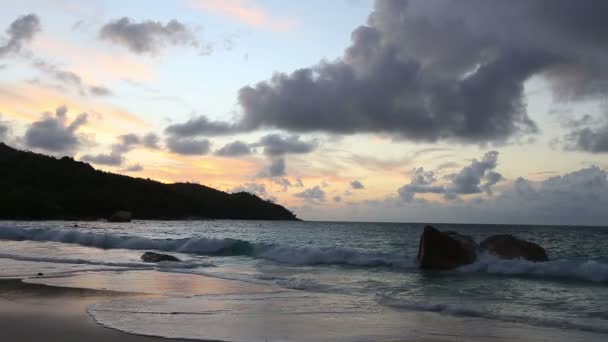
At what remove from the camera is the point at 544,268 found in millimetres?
18641

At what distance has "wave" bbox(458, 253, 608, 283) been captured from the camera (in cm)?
1723

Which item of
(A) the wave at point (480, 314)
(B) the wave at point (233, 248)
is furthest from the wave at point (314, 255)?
(A) the wave at point (480, 314)

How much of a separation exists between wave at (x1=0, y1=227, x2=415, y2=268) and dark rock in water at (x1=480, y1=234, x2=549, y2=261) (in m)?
3.34

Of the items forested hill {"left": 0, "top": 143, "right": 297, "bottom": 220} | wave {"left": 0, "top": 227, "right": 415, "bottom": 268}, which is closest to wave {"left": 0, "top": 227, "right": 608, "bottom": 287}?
wave {"left": 0, "top": 227, "right": 415, "bottom": 268}

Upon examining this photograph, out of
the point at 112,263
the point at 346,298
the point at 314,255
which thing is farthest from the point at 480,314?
the point at 112,263

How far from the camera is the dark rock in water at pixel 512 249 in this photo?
2038cm

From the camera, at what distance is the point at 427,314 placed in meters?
10.4

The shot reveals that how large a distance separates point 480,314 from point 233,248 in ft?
71.1

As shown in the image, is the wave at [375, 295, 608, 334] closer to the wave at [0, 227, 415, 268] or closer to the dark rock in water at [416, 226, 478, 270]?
the dark rock in water at [416, 226, 478, 270]

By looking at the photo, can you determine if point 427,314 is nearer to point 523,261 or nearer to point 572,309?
point 572,309

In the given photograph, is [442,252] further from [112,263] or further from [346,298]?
[112,263]

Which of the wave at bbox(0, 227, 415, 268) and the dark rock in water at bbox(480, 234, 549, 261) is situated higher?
the dark rock in water at bbox(480, 234, 549, 261)

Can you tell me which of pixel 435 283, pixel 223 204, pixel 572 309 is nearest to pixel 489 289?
pixel 435 283

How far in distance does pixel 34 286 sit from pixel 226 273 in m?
6.73
